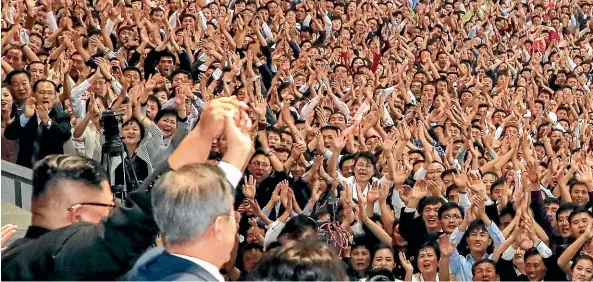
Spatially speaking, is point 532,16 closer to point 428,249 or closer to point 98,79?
point 98,79

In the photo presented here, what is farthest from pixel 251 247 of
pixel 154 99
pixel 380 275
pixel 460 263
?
pixel 154 99

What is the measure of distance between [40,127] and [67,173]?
4414 millimetres

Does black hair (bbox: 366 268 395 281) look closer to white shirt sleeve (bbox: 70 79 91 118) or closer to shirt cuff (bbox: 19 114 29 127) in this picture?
shirt cuff (bbox: 19 114 29 127)

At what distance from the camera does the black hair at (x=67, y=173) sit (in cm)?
264

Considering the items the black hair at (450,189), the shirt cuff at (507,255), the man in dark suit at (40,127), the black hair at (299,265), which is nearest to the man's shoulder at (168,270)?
the black hair at (299,265)

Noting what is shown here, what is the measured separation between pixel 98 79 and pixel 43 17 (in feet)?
9.96

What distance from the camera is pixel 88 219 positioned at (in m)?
2.62

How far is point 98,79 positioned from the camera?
8016 mm

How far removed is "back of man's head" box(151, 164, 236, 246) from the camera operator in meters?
0.08

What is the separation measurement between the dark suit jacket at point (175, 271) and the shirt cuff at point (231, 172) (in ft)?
0.88

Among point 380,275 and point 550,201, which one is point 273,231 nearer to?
point 380,275

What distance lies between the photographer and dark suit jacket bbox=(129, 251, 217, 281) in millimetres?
2189

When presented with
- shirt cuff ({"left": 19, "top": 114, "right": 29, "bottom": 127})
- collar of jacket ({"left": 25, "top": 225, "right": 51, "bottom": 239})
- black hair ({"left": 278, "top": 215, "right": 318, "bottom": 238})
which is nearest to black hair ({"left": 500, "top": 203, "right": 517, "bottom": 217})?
black hair ({"left": 278, "top": 215, "right": 318, "bottom": 238})

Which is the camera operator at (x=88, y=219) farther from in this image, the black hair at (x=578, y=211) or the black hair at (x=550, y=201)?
the black hair at (x=550, y=201)
